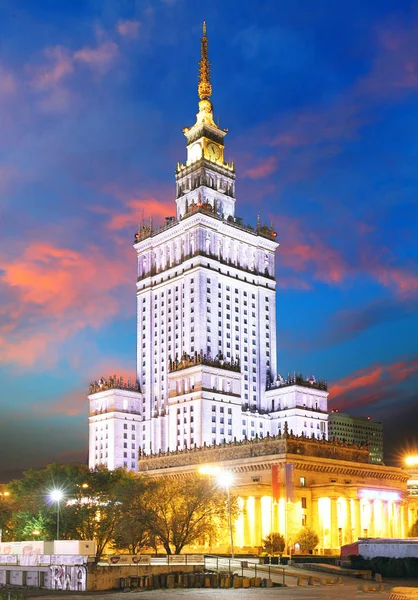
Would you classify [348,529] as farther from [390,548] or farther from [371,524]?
[390,548]

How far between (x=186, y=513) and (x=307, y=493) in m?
28.8

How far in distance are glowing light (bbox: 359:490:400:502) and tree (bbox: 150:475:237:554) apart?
29.7m

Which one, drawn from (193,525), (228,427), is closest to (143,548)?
A: (193,525)

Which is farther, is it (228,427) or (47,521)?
(228,427)

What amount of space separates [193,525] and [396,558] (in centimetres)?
2761

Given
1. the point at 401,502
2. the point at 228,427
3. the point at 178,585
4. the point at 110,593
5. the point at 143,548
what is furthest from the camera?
the point at 228,427

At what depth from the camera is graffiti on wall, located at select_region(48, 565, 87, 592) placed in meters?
73.1

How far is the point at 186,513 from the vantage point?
105m

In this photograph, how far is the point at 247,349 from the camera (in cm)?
19975

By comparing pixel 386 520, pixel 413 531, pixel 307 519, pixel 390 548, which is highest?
pixel 307 519

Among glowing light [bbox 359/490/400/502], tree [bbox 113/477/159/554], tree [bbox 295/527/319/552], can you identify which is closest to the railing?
tree [bbox 113/477/159/554]

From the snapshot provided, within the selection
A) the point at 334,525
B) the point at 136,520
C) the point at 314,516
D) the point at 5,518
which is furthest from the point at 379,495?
the point at 5,518

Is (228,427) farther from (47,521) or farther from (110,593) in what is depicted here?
(110,593)

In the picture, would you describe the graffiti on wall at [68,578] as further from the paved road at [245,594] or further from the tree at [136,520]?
the tree at [136,520]
